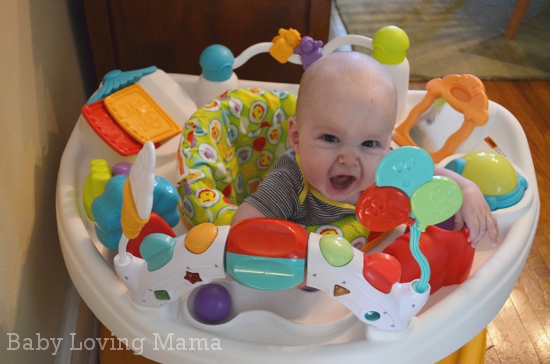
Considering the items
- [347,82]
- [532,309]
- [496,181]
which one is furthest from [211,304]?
[532,309]

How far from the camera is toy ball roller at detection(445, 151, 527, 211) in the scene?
83 cm

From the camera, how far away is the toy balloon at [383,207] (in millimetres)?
542

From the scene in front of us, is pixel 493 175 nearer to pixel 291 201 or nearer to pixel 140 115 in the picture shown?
pixel 291 201

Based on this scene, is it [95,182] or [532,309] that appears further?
[532,309]

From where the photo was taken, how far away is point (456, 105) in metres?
0.98

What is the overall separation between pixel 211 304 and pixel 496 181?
1.53 ft

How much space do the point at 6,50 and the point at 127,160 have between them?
28cm

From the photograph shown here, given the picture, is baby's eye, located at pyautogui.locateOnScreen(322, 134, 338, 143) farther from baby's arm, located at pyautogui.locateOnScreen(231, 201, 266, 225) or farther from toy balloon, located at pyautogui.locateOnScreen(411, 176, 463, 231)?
toy balloon, located at pyautogui.locateOnScreen(411, 176, 463, 231)

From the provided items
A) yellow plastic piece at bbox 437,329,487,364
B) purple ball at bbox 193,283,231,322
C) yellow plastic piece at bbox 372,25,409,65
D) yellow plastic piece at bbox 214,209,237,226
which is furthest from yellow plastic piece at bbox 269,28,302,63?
yellow plastic piece at bbox 437,329,487,364

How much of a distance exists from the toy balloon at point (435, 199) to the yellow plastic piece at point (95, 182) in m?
0.48

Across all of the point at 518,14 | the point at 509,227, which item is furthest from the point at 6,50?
the point at 518,14

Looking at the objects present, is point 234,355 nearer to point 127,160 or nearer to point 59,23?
point 127,160

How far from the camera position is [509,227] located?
825 mm

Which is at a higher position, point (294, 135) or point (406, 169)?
point (406, 169)
